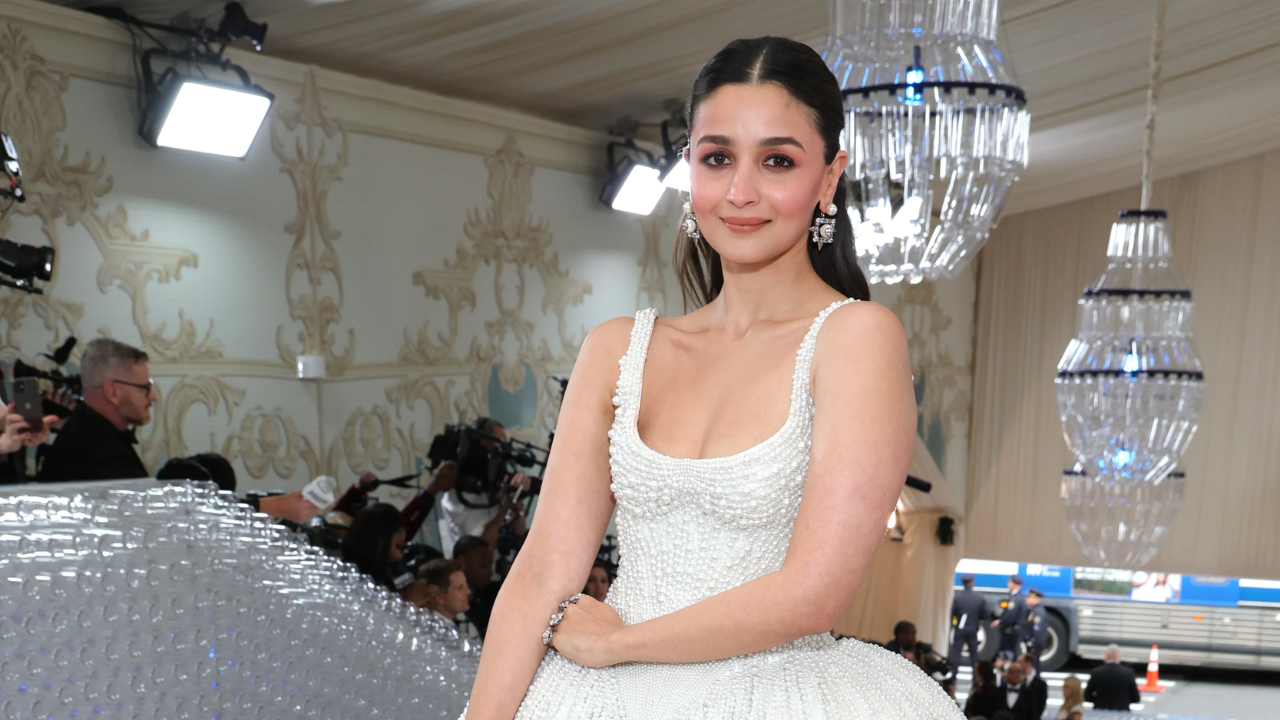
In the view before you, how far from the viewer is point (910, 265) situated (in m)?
3.73

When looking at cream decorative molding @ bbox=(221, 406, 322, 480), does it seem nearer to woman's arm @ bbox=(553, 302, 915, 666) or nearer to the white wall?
the white wall

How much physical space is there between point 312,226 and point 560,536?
4.49m

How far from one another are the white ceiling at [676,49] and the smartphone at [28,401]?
2.02 meters

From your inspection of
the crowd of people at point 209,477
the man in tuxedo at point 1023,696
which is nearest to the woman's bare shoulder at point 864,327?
the crowd of people at point 209,477

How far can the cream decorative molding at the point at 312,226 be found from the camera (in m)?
5.27

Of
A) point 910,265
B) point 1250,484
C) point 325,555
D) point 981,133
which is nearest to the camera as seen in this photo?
point 325,555

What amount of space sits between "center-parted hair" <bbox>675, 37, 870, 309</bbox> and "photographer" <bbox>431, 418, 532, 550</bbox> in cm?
396

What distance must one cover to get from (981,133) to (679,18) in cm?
189

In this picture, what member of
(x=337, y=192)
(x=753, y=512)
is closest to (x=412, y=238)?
(x=337, y=192)

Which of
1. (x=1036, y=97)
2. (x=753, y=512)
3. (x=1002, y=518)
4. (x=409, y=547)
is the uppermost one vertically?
(x=1036, y=97)

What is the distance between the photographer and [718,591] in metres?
1.15

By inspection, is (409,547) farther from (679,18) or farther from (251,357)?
(679,18)

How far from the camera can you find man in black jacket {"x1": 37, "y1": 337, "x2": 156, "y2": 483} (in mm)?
3461

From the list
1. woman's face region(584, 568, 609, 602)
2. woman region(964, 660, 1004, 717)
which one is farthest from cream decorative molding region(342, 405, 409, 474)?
woman region(964, 660, 1004, 717)
